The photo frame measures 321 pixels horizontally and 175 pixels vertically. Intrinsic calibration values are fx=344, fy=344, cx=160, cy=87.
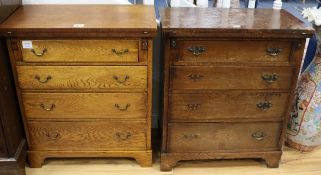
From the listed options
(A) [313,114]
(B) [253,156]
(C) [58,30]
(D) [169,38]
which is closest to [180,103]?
(D) [169,38]

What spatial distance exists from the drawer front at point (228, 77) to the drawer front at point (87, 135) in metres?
0.32

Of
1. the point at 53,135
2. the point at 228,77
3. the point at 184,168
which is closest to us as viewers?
the point at 228,77

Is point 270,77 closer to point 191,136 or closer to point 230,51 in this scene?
point 230,51

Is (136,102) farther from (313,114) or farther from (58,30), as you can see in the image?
(313,114)

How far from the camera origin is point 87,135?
180 centimetres

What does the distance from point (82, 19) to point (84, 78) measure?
10.9 inches

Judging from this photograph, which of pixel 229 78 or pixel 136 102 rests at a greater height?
pixel 229 78

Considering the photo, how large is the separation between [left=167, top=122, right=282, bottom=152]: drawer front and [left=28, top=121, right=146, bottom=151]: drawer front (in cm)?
18

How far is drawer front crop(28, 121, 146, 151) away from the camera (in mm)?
1765

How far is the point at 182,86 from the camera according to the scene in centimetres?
167

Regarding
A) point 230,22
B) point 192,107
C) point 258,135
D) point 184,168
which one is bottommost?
point 184,168

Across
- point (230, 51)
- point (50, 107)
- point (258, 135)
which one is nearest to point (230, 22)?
point (230, 51)

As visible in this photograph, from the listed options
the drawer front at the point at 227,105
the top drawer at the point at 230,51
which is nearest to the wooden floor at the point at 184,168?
the drawer front at the point at 227,105

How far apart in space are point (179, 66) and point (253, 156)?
0.70 m
